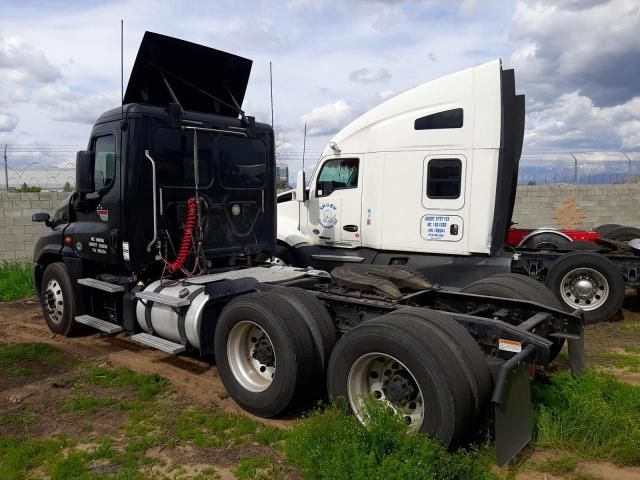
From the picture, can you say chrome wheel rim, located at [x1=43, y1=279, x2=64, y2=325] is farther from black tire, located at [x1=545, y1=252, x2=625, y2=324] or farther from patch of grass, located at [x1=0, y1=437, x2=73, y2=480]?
black tire, located at [x1=545, y1=252, x2=625, y2=324]

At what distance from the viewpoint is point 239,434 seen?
4230 millimetres

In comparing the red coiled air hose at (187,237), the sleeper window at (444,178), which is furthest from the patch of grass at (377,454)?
the sleeper window at (444,178)

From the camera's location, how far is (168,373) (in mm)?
5684

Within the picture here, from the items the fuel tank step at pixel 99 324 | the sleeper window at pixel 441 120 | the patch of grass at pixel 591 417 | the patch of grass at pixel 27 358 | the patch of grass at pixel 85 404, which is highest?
the sleeper window at pixel 441 120

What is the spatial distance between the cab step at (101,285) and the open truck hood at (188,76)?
2.07m

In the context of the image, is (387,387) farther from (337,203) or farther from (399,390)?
(337,203)

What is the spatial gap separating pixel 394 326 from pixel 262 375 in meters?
1.55

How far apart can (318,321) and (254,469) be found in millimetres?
1225

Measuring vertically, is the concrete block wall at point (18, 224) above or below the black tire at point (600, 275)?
above

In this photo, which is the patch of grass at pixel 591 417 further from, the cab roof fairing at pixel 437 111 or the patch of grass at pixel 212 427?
the cab roof fairing at pixel 437 111

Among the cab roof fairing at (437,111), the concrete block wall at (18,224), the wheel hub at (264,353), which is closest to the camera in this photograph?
the wheel hub at (264,353)

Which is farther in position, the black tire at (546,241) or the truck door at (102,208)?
the black tire at (546,241)

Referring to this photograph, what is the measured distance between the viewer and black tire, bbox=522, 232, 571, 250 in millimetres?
9438

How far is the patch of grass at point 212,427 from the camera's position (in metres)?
4.15
